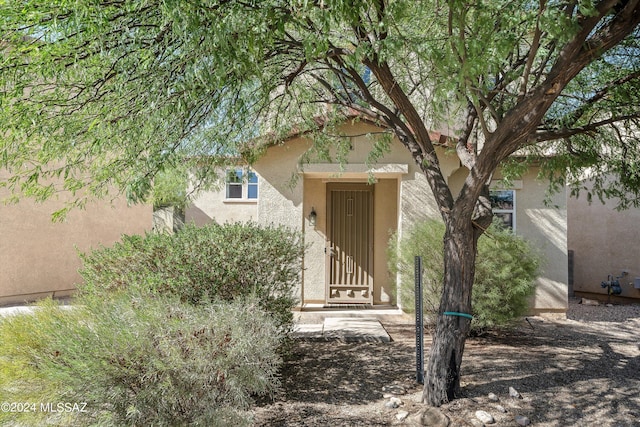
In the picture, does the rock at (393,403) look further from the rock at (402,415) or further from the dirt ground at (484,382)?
the rock at (402,415)

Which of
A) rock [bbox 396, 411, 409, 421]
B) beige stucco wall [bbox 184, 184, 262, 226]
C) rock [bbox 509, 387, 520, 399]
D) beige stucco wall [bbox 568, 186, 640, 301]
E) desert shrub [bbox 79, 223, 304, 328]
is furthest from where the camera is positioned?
beige stucco wall [bbox 184, 184, 262, 226]

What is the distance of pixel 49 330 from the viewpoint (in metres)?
3.68

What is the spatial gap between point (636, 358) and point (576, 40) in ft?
17.5

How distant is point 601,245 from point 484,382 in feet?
38.5

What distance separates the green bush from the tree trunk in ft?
8.83

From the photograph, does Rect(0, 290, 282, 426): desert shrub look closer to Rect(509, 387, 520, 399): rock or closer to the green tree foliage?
the green tree foliage

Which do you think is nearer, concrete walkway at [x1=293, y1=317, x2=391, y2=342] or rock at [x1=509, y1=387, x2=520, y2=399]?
rock at [x1=509, y1=387, x2=520, y2=399]

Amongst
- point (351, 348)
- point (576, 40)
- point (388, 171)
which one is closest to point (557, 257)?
point (388, 171)

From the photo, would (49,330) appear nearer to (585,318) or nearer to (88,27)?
(88,27)

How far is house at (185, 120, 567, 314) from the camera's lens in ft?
31.8

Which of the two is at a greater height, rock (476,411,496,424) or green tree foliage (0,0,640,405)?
green tree foliage (0,0,640,405)

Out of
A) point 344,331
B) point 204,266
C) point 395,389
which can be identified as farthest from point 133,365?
point 344,331

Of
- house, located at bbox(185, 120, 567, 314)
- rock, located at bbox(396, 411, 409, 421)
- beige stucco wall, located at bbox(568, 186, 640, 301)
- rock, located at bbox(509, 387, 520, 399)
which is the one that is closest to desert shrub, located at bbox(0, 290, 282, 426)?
rock, located at bbox(396, 411, 409, 421)

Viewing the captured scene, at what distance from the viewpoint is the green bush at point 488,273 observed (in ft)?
25.0
